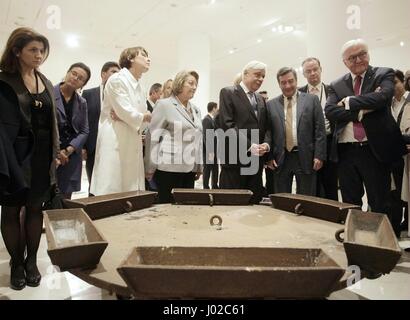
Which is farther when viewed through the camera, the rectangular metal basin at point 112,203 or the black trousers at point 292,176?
the black trousers at point 292,176

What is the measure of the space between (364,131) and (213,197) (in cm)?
129

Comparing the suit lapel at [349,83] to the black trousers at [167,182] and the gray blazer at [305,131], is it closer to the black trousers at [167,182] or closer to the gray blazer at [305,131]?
the gray blazer at [305,131]

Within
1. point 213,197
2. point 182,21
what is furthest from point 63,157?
point 182,21

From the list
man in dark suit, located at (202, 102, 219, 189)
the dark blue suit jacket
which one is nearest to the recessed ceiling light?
man in dark suit, located at (202, 102, 219, 189)

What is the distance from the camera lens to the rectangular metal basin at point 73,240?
38.8 inches

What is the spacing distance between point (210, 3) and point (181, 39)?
2.03 metres

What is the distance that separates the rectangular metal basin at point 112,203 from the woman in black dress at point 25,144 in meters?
0.50

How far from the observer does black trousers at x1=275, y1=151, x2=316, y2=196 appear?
273 centimetres

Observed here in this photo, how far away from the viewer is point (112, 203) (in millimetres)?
1714

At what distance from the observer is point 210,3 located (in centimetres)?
682

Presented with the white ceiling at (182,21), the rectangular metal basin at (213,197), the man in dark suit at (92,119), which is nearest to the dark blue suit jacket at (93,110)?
the man in dark suit at (92,119)

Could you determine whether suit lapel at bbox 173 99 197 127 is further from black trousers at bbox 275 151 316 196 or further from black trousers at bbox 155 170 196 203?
black trousers at bbox 275 151 316 196

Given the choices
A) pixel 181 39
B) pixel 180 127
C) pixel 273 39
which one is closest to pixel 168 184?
pixel 180 127
